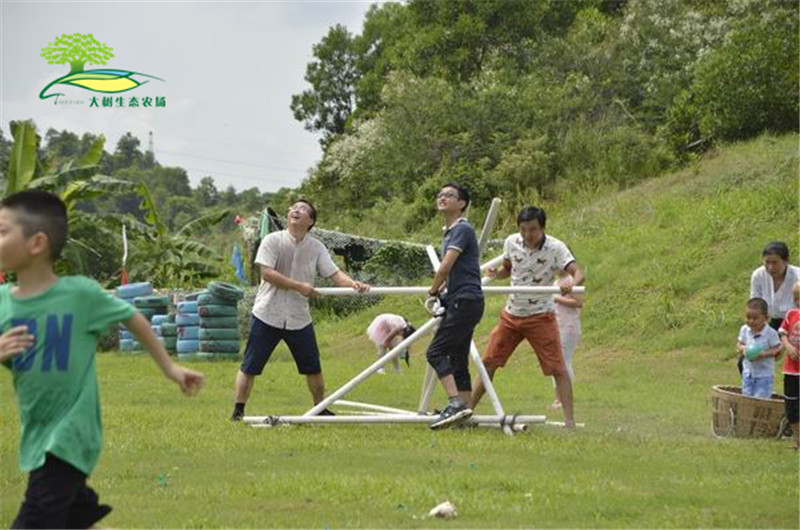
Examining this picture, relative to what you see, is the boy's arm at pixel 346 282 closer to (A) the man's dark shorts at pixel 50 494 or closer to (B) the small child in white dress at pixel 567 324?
(B) the small child in white dress at pixel 567 324

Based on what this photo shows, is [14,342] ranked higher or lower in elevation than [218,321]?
higher

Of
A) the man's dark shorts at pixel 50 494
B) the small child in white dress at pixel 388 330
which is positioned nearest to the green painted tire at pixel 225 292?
the small child in white dress at pixel 388 330

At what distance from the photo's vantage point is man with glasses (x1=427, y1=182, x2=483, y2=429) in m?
11.5

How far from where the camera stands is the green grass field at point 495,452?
25.1 feet

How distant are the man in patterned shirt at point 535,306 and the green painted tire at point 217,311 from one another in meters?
10.6

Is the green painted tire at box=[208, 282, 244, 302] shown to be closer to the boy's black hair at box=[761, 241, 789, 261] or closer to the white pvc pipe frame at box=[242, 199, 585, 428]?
the white pvc pipe frame at box=[242, 199, 585, 428]

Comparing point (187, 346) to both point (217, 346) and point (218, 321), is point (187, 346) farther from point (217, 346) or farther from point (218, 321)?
point (218, 321)

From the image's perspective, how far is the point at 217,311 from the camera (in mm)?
22359

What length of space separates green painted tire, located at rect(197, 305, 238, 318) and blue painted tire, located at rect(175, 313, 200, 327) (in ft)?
1.40

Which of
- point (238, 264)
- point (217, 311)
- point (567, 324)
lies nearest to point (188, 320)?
point (217, 311)

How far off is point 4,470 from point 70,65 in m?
16.3

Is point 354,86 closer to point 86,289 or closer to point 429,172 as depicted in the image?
point 429,172

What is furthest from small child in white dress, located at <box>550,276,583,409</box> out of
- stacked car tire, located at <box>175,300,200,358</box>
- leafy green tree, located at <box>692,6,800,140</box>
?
leafy green tree, located at <box>692,6,800,140</box>

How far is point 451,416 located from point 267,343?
1.89 m
